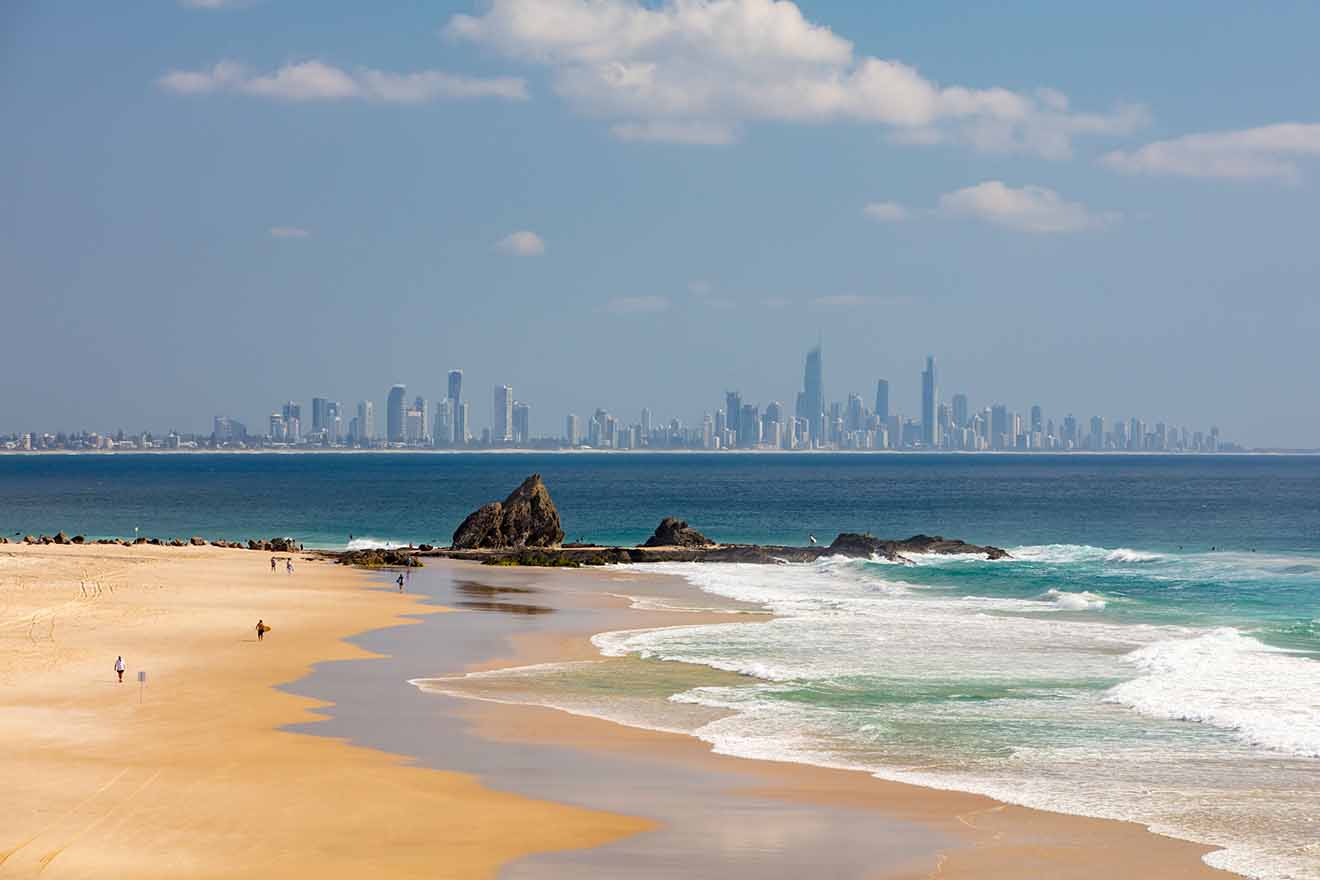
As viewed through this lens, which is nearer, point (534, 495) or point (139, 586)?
point (139, 586)

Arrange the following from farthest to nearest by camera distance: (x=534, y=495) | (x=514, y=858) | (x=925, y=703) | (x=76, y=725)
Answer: (x=534, y=495), (x=925, y=703), (x=76, y=725), (x=514, y=858)

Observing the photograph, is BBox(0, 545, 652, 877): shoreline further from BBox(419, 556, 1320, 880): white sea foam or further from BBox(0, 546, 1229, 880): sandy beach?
BBox(419, 556, 1320, 880): white sea foam

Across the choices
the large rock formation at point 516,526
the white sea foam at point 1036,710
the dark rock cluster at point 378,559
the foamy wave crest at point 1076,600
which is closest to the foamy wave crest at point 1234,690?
the white sea foam at point 1036,710

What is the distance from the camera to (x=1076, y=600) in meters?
50.6

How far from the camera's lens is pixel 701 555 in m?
73.4

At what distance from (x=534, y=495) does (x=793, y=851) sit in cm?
6193

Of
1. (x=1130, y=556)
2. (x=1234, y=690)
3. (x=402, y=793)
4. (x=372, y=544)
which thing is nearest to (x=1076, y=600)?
(x=1234, y=690)

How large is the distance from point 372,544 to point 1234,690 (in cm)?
6617

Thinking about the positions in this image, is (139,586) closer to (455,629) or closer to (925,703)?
(455,629)

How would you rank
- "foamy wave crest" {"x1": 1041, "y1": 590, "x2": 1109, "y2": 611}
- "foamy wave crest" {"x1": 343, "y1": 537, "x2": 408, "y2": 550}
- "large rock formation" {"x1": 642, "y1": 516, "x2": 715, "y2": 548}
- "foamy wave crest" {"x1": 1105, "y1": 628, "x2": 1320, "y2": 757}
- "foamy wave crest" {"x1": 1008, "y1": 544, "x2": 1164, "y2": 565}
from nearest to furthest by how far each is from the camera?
"foamy wave crest" {"x1": 1105, "y1": 628, "x2": 1320, "y2": 757}
"foamy wave crest" {"x1": 1041, "y1": 590, "x2": 1109, "y2": 611}
"foamy wave crest" {"x1": 1008, "y1": 544, "x2": 1164, "y2": 565}
"large rock formation" {"x1": 642, "y1": 516, "x2": 715, "y2": 548}
"foamy wave crest" {"x1": 343, "y1": 537, "x2": 408, "y2": 550}

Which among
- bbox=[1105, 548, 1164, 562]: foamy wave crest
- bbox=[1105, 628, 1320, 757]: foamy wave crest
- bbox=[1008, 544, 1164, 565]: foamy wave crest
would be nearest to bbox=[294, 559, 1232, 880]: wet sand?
bbox=[1105, 628, 1320, 757]: foamy wave crest

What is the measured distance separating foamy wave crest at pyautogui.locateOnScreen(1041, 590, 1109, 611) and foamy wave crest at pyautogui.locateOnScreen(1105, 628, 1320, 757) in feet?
36.6

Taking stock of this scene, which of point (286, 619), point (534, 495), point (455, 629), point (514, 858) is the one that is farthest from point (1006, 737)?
point (534, 495)

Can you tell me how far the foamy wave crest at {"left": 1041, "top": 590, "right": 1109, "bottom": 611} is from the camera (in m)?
49.2
